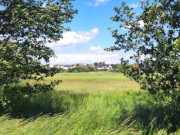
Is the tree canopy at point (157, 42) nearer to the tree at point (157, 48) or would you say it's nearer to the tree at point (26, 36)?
the tree at point (157, 48)

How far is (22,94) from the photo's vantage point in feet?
26.0

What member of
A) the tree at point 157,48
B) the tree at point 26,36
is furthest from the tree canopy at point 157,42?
the tree at point 26,36

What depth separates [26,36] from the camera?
897 centimetres

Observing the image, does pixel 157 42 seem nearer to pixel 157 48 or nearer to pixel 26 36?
pixel 157 48

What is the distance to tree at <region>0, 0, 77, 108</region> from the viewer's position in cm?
744

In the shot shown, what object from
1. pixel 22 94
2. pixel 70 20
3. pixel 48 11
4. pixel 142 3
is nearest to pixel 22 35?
pixel 48 11

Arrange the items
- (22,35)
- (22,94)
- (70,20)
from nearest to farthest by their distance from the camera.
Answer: (22,94) < (22,35) < (70,20)

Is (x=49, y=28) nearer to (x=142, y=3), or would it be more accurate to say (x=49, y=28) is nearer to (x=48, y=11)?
(x=48, y=11)

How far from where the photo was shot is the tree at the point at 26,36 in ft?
24.4

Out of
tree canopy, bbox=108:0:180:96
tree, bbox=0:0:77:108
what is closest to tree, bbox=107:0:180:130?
tree canopy, bbox=108:0:180:96

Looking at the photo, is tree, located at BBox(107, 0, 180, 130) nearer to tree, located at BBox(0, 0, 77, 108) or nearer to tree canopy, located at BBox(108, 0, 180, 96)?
tree canopy, located at BBox(108, 0, 180, 96)

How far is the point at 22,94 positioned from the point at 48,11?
4.79m

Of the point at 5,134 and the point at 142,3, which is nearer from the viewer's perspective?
the point at 5,134

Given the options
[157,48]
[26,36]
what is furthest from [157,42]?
[26,36]
